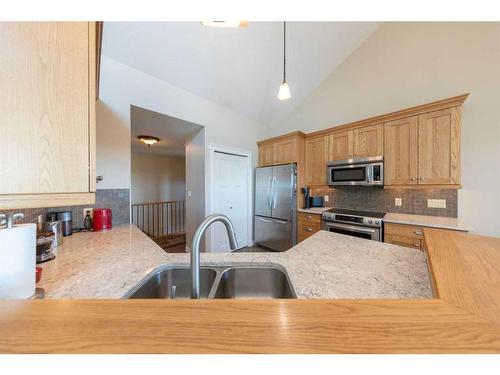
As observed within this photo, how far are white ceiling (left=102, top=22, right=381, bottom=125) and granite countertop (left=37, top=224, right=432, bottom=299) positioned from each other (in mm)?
2129

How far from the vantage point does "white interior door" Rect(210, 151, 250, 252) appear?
320 cm

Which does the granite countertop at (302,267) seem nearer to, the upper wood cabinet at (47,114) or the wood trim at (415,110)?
the upper wood cabinet at (47,114)

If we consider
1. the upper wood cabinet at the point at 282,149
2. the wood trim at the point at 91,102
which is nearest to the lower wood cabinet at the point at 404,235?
the upper wood cabinet at the point at 282,149

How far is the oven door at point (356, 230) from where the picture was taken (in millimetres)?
2190

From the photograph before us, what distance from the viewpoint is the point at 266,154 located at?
145 inches

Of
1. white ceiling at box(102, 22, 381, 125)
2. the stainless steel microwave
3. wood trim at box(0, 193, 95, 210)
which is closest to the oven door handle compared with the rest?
the stainless steel microwave

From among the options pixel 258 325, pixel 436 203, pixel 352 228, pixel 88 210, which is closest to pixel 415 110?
pixel 436 203

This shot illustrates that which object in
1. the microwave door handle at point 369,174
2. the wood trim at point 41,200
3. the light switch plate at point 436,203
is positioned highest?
the microwave door handle at point 369,174

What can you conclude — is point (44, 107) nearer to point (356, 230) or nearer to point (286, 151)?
point (356, 230)

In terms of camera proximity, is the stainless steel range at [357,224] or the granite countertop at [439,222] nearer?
the granite countertop at [439,222]

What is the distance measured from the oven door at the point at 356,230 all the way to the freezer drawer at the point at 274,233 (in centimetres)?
66
